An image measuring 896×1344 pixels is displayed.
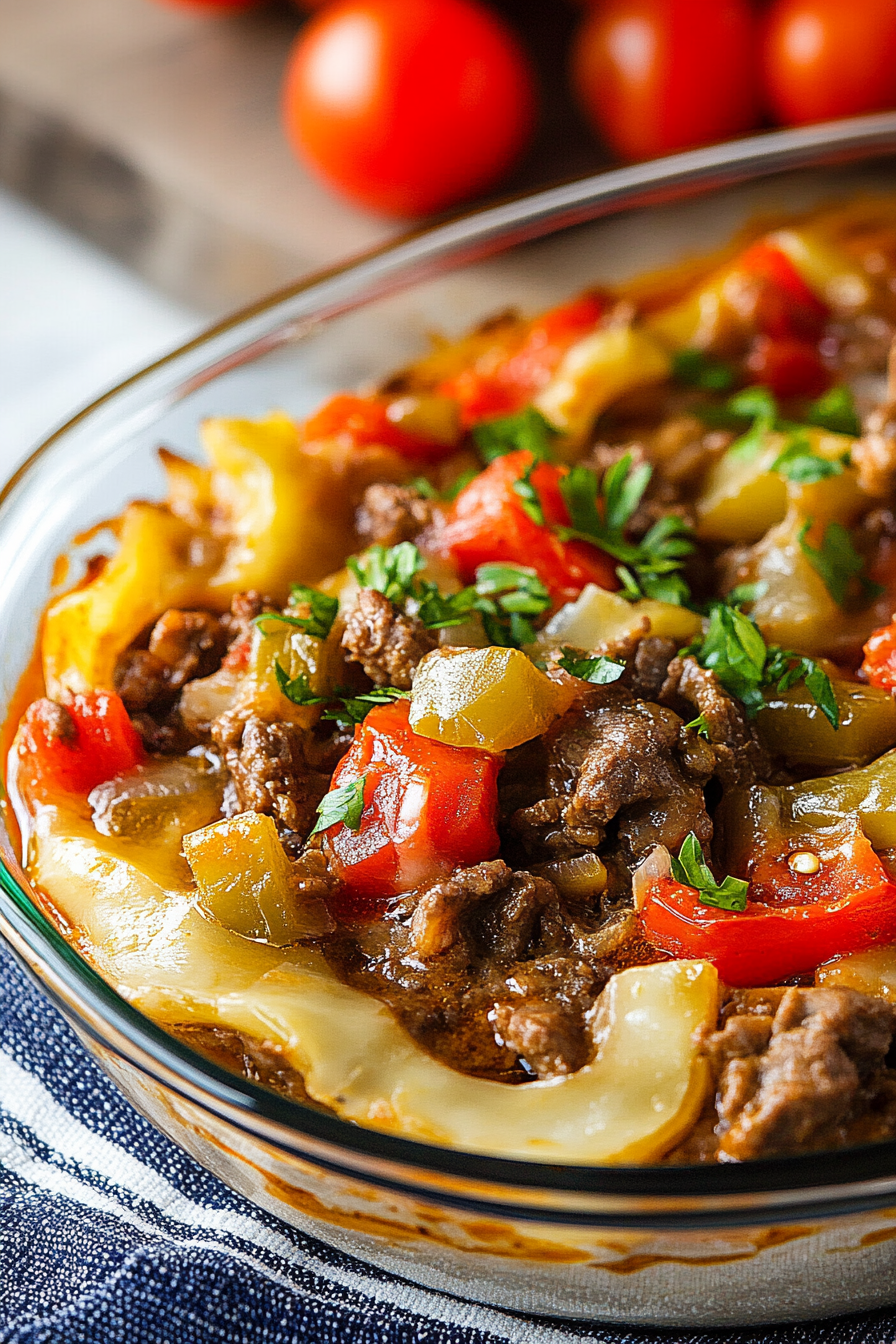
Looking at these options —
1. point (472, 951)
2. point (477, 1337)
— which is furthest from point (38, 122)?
point (477, 1337)

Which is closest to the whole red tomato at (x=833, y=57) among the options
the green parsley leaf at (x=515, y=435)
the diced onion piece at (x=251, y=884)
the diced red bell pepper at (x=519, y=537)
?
the green parsley leaf at (x=515, y=435)

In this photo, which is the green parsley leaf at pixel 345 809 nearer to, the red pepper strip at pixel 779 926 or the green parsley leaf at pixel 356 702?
the green parsley leaf at pixel 356 702

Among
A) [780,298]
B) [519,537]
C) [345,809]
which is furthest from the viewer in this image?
[780,298]

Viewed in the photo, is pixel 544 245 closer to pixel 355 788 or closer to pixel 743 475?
pixel 743 475

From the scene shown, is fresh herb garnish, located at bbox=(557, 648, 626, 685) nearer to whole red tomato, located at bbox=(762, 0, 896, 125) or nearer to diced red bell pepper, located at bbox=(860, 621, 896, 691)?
diced red bell pepper, located at bbox=(860, 621, 896, 691)

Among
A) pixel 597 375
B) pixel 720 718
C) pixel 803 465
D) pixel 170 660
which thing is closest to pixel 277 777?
pixel 170 660

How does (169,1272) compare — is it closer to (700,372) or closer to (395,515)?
(395,515)

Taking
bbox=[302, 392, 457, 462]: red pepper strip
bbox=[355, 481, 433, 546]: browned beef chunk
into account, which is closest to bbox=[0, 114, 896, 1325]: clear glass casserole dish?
bbox=[302, 392, 457, 462]: red pepper strip
